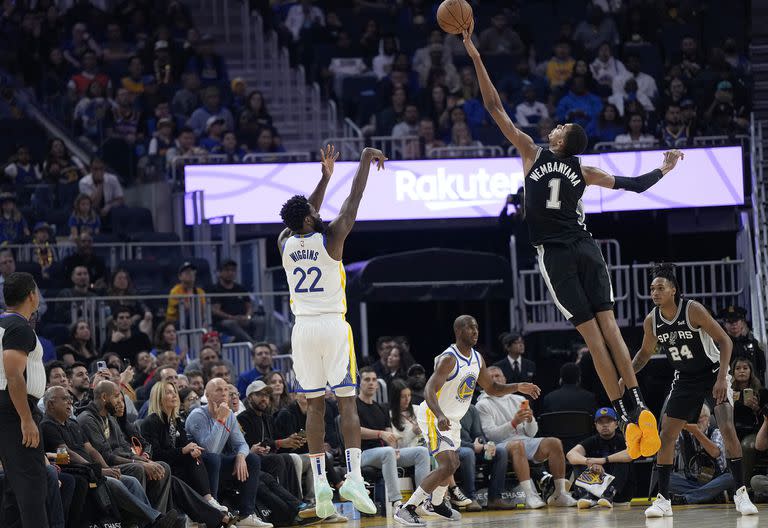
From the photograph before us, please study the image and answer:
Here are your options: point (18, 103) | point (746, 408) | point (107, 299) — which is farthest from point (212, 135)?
point (746, 408)

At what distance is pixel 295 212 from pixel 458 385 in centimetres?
293

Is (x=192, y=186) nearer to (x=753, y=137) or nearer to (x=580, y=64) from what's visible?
(x=580, y=64)

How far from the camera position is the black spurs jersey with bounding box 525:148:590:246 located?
9.88 metres

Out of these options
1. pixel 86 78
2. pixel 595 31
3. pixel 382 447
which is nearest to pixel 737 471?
pixel 382 447

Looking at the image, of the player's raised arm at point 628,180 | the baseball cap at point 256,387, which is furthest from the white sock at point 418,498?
the player's raised arm at point 628,180

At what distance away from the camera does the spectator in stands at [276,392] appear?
1421 cm

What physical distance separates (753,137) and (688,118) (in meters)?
1.36

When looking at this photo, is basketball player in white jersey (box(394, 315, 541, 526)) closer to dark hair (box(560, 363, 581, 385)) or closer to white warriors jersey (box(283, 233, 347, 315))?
white warriors jersey (box(283, 233, 347, 315))

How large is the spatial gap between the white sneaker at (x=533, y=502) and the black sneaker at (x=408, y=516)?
2.84m

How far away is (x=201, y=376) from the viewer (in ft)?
46.7

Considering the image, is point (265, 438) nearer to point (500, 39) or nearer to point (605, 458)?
point (605, 458)

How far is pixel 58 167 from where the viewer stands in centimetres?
2005

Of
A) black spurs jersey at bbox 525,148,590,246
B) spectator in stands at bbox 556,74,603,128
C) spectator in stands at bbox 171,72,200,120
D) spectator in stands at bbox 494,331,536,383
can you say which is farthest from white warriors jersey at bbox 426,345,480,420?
spectator in stands at bbox 171,72,200,120

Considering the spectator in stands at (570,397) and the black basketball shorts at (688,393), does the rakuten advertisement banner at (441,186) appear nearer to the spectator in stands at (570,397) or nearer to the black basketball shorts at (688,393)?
the spectator in stands at (570,397)
